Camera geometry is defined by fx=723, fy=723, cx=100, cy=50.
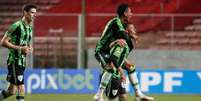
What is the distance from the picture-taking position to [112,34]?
12.4 meters

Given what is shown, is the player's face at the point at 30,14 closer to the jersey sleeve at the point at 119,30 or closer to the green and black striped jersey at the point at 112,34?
the green and black striped jersey at the point at 112,34

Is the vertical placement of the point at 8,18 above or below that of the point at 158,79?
above

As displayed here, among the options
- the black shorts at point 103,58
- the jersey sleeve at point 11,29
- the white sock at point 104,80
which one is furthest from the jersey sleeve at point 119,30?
the jersey sleeve at point 11,29

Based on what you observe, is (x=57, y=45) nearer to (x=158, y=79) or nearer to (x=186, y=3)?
(x=158, y=79)

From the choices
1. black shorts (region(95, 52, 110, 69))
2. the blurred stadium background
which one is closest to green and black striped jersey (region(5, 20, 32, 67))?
black shorts (region(95, 52, 110, 69))

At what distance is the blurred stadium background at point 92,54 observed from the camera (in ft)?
67.6

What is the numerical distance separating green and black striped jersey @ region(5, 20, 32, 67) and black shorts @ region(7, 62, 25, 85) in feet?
0.23

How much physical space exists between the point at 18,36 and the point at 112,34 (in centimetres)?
161

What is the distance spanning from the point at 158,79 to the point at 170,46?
10.2 feet

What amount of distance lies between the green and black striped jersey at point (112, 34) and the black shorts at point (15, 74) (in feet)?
4.61

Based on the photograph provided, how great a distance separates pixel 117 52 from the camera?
1230cm

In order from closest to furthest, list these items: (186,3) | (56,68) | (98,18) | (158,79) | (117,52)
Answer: (117,52), (158,79), (56,68), (98,18), (186,3)

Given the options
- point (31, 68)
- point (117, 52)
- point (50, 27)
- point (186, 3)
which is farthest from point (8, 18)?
point (117, 52)

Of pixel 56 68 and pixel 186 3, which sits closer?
pixel 56 68
